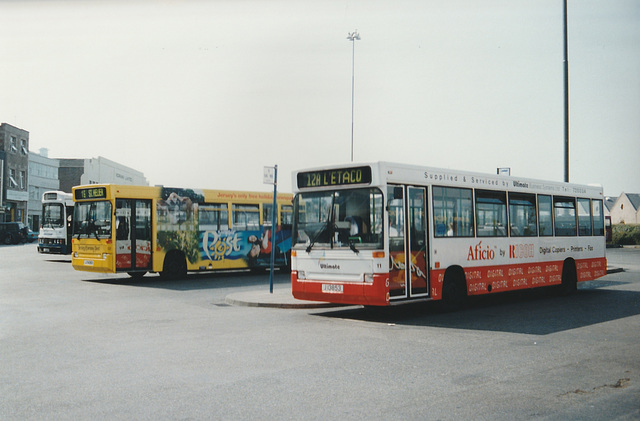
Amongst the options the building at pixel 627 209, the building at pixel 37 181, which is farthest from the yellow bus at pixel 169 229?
the building at pixel 627 209

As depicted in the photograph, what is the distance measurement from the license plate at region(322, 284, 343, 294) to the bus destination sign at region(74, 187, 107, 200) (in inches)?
398

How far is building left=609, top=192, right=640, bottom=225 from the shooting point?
106m

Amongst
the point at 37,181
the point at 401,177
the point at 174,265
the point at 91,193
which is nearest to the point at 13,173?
the point at 37,181

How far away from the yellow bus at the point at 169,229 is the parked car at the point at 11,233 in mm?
36607

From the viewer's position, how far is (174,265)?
2053cm

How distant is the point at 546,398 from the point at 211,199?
16.5 meters

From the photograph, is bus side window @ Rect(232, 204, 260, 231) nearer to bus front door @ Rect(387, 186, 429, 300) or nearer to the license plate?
the license plate

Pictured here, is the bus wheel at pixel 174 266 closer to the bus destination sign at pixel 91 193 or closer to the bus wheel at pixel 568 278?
the bus destination sign at pixel 91 193

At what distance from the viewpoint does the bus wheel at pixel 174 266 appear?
66.8ft

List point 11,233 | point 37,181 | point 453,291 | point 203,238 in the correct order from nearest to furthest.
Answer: point 453,291 < point 203,238 < point 11,233 < point 37,181

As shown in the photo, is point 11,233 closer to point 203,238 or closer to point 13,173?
point 13,173

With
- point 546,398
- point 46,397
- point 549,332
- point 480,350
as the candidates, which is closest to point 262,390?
point 46,397

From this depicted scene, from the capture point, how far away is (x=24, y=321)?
11547 mm

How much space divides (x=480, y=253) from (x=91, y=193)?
1222 cm
